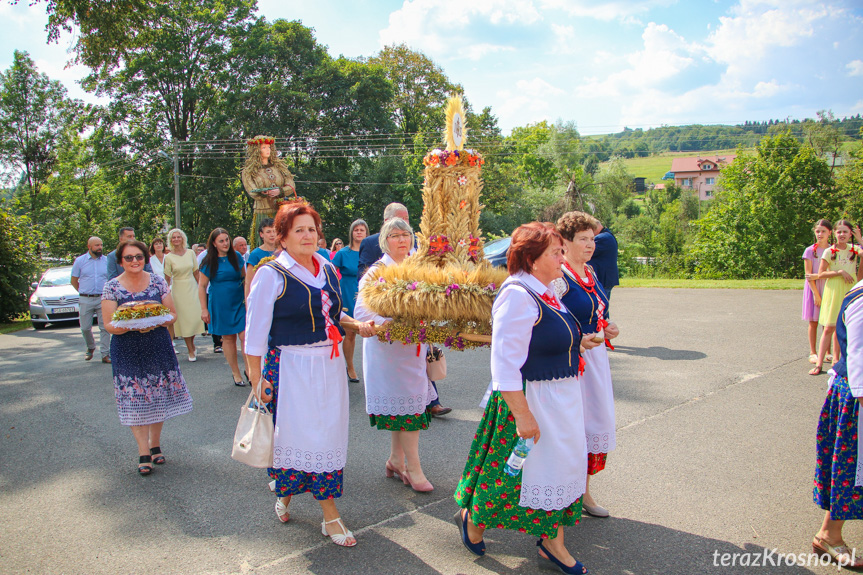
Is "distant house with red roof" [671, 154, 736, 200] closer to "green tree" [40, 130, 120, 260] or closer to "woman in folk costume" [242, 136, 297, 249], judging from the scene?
"green tree" [40, 130, 120, 260]

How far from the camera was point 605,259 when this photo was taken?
5.70 meters

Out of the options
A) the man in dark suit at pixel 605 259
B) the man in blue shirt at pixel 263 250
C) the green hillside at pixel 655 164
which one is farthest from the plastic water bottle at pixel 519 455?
the green hillside at pixel 655 164

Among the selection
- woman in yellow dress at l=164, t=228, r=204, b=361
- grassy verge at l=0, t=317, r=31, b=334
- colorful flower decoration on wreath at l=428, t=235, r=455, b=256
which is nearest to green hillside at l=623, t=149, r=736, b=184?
grassy verge at l=0, t=317, r=31, b=334

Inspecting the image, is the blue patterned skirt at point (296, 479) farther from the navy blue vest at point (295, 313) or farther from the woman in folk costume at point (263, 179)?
the woman in folk costume at point (263, 179)

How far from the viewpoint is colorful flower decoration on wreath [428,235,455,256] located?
420 centimetres

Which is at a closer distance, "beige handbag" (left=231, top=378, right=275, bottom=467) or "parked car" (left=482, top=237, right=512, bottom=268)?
"beige handbag" (left=231, top=378, right=275, bottom=467)

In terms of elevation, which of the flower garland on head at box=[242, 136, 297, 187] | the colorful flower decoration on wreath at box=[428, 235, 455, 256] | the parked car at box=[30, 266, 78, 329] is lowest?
the parked car at box=[30, 266, 78, 329]

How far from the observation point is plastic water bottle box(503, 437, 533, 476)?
299 centimetres

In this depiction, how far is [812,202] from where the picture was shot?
111ft

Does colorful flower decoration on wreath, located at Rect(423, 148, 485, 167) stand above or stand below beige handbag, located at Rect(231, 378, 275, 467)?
above

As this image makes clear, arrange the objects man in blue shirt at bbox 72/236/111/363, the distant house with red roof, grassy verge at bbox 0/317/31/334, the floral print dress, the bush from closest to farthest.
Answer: the floral print dress < man in blue shirt at bbox 72/236/111/363 < grassy verge at bbox 0/317/31/334 < the bush < the distant house with red roof

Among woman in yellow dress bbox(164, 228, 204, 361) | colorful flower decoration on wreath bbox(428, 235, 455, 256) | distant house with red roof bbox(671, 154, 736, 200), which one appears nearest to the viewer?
colorful flower decoration on wreath bbox(428, 235, 455, 256)

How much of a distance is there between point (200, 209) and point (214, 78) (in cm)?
729

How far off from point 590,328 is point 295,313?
1.84 meters
